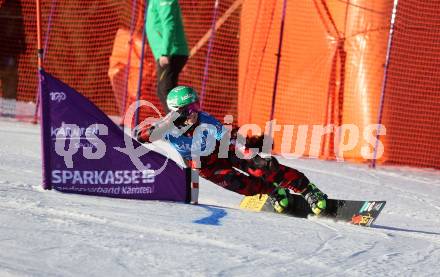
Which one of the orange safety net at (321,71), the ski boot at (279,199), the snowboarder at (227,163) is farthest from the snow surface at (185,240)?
the orange safety net at (321,71)

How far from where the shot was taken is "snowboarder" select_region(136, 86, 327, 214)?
23.7ft

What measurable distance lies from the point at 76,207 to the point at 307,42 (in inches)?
283

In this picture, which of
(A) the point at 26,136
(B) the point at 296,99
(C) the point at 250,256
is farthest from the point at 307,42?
(C) the point at 250,256

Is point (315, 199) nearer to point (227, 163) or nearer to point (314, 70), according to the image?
point (227, 163)

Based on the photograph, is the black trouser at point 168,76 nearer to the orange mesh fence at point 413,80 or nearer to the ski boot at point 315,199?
the orange mesh fence at point 413,80

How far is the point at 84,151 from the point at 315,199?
2.02 metres

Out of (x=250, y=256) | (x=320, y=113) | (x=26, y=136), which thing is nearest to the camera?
(x=250, y=256)

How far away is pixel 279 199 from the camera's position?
24.5ft

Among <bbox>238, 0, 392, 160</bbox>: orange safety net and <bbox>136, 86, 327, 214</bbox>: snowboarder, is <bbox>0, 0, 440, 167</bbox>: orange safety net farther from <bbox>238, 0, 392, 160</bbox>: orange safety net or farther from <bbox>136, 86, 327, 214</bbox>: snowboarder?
<bbox>136, 86, 327, 214</bbox>: snowboarder

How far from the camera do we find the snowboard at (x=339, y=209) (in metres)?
7.12

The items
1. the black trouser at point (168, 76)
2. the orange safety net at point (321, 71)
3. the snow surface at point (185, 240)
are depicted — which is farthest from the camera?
the orange safety net at point (321, 71)

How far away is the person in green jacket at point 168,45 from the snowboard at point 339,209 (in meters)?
3.39

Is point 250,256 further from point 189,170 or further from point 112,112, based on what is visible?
point 112,112

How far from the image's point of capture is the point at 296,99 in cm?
1273
